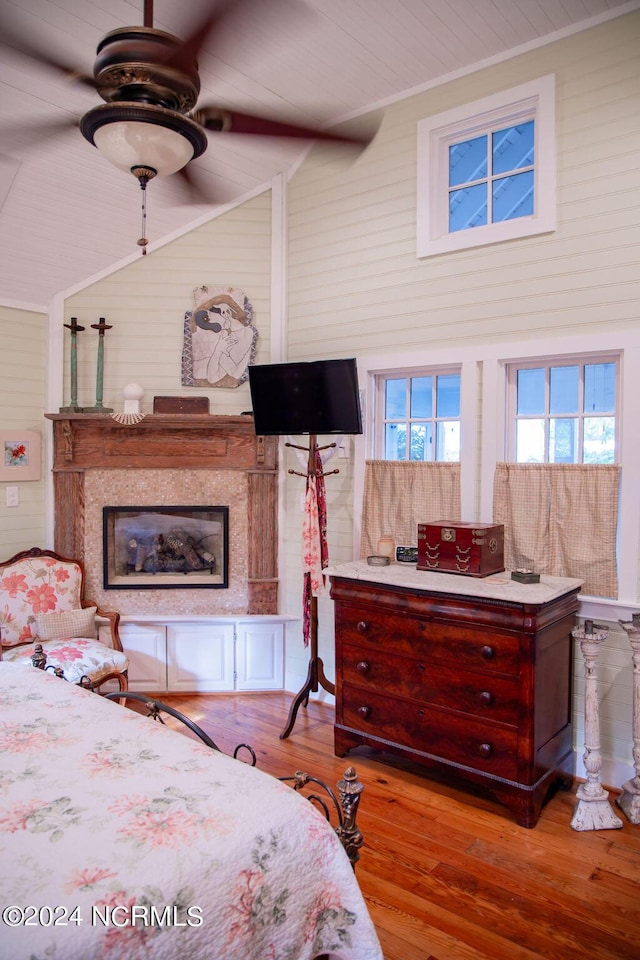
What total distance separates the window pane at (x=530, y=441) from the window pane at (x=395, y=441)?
74 centimetres

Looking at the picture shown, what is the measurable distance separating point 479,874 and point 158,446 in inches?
123

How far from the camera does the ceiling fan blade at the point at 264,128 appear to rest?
6.39 ft

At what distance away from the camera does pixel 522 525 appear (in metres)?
3.47

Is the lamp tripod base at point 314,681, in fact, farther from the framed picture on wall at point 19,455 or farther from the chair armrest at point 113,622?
the framed picture on wall at point 19,455

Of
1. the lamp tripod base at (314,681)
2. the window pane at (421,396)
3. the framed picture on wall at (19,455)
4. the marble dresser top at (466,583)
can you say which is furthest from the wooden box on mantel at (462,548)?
the framed picture on wall at (19,455)

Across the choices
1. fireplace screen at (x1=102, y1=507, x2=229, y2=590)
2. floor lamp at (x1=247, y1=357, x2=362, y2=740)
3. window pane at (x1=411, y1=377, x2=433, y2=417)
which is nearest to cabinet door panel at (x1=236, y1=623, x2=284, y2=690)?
fireplace screen at (x1=102, y1=507, x2=229, y2=590)

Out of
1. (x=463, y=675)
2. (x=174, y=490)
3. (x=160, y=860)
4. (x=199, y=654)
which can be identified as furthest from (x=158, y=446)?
(x=160, y=860)

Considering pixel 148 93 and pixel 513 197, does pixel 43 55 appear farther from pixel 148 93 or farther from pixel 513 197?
pixel 513 197

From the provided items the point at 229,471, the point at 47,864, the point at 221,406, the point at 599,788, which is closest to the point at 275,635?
the point at 229,471

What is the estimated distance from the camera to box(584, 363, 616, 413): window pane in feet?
10.8

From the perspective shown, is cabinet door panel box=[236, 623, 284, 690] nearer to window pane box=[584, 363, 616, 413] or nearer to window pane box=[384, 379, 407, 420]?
window pane box=[384, 379, 407, 420]

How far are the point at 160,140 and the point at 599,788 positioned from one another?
307cm

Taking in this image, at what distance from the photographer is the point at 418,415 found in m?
4.02

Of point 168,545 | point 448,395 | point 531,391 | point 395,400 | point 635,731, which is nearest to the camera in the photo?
point 635,731
